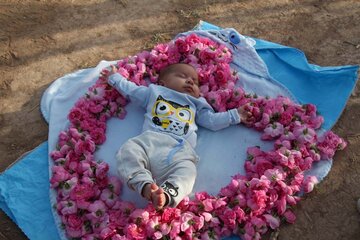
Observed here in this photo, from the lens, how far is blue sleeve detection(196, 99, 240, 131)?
3469mm

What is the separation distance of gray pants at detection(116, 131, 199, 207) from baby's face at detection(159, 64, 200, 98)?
0.46m

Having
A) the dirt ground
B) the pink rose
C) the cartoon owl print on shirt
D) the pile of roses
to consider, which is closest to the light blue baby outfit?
the cartoon owl print on shirt

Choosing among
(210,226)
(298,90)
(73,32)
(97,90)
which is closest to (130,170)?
(210,226)

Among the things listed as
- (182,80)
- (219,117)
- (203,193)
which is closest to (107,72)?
(182,80)

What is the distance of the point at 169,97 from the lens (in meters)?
3.46

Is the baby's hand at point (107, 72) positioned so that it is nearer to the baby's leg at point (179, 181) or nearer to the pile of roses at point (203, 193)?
the pile of roses at point (203, 193)

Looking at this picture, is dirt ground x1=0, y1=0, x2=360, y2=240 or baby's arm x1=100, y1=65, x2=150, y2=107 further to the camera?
dirt ground x1=0, y1=0, x2=360, y2=240

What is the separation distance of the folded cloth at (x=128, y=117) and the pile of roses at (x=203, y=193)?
103 millimetres

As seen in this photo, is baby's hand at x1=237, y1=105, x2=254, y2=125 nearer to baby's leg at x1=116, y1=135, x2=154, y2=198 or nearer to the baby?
the baby

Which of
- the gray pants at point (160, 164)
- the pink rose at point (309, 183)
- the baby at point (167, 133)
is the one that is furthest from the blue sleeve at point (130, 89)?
the pink rose at point (309, 183)

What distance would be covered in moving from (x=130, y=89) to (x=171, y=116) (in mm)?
426

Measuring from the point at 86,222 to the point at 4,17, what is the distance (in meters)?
2.41

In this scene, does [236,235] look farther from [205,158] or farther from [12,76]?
[12,76]

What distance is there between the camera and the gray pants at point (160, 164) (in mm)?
2895
